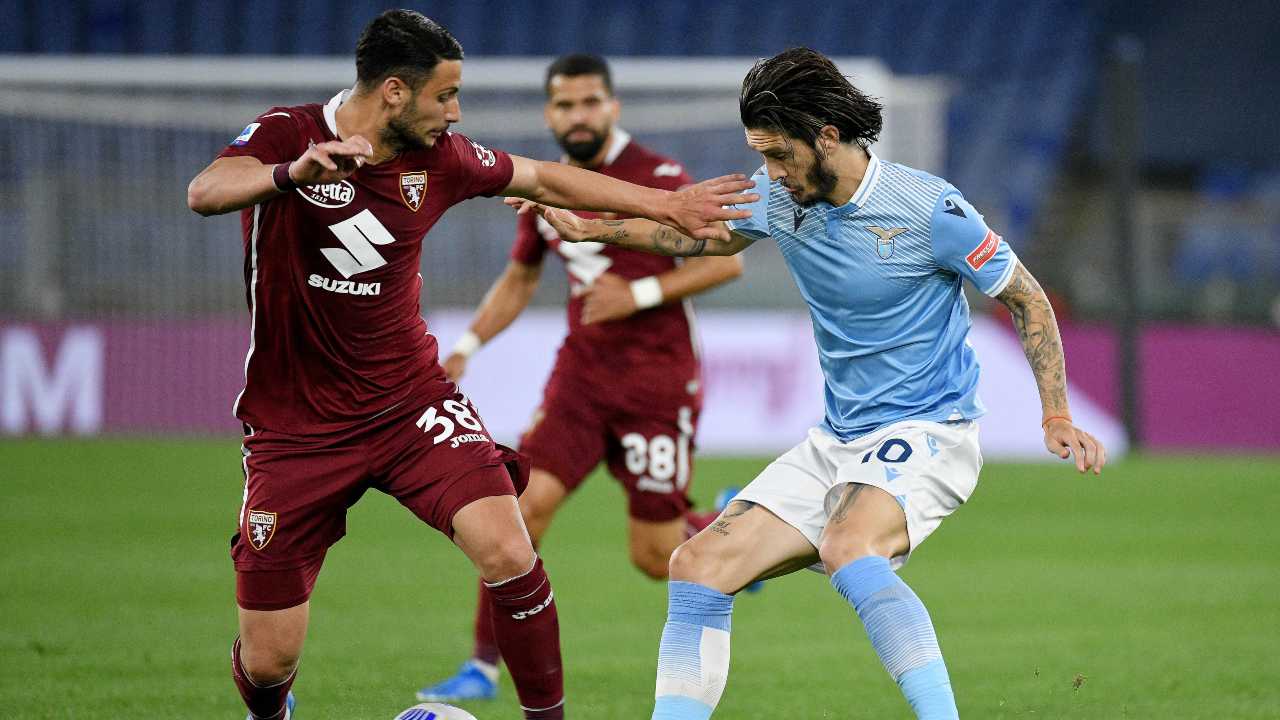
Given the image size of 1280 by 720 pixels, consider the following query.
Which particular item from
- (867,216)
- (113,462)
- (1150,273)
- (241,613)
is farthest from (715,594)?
(1150,273)

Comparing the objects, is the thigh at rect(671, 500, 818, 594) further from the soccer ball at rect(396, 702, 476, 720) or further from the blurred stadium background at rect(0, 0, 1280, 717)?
the blurred stadium background at rect(0, 0, 1280, 717)

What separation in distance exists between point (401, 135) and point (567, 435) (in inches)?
103

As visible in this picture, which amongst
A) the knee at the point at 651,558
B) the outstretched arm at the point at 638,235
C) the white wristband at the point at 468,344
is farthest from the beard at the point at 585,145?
the outstretched arm at the point at 638,235

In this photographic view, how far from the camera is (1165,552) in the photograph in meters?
10.7

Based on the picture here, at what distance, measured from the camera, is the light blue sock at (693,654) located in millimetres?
4648

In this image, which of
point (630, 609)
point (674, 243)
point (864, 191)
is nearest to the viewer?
point (864, 191)

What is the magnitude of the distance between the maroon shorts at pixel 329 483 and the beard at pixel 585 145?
2.49 meters

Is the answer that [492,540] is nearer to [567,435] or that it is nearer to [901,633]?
[901,633]

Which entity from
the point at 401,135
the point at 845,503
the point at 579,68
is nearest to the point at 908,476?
the point at 845,503

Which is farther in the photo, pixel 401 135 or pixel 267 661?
pixel 267 661

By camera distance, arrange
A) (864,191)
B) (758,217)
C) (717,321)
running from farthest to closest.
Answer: (717,321) < (758,217) < (864,191)

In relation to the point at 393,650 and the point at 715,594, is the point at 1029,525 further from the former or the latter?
the point at 715,594

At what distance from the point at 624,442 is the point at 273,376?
2.50 m

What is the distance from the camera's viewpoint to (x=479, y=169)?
5.08 m
